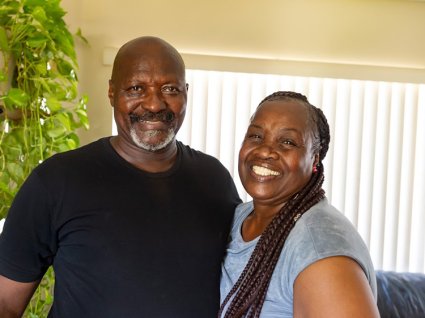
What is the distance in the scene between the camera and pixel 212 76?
3225 mm

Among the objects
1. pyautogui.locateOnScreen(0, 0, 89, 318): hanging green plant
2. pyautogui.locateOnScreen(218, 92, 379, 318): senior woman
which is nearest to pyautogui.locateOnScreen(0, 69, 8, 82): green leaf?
pyautogui.locateOnScreen(0, 0, 89, 318): hanging green plant

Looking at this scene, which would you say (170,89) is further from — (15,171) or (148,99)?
(15,171)

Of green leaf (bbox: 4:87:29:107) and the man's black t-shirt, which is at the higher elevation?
green leaf (bbox: 4:87:29:107)

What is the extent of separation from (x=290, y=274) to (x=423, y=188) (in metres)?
2.30

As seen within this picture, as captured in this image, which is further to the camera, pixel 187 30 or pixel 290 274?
pixel 187 30

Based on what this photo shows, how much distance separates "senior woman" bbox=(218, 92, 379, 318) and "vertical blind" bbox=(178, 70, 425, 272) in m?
1.53

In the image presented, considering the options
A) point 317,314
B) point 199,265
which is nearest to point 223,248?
point 199,265

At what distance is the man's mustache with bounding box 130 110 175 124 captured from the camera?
1.69 m

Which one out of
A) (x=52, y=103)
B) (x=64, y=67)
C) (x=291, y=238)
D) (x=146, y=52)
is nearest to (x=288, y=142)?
(x=291, y=238)

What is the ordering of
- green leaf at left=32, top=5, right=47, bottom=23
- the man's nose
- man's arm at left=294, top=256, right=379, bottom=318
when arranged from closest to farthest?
1. man's arm at left=294, top=256, right=379, bottom=318
2. the man's nose
3. green leaf at left=32, top=5, right=47, bottom=23

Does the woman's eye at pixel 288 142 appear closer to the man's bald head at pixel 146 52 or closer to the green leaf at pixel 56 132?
the man's bald head at pixel 146 52

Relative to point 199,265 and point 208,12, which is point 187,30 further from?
point 199,265

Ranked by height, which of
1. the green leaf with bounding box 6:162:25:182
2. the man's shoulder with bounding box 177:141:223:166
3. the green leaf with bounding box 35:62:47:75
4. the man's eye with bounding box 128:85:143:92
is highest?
the green leaf with bounding box 35:62:47:75

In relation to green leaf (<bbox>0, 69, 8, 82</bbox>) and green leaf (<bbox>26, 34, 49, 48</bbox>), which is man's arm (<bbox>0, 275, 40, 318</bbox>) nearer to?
green leaf (<bbox>0, 69, 8, 82</bbox>)
